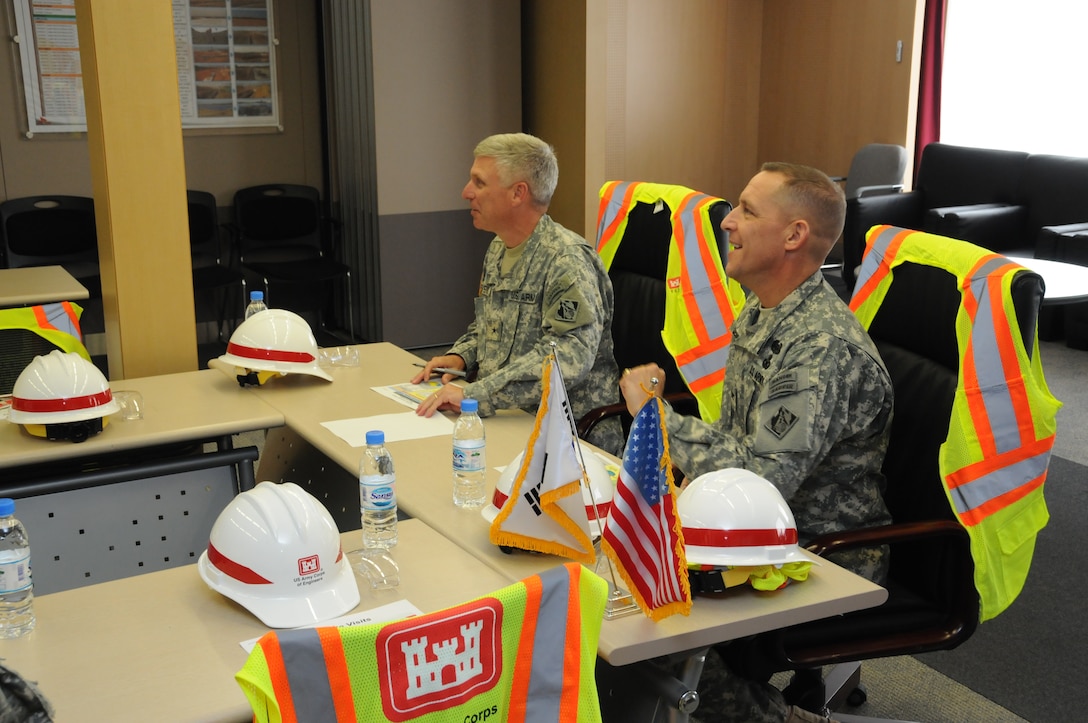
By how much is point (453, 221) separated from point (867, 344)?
4170 mm

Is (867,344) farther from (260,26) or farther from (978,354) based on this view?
(260,26)

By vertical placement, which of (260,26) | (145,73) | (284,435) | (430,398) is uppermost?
(260,26)

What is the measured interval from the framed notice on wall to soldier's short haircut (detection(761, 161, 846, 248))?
464cm

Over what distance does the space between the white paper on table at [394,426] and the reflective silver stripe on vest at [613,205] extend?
981mm

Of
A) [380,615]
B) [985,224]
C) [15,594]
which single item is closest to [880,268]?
[380,615]

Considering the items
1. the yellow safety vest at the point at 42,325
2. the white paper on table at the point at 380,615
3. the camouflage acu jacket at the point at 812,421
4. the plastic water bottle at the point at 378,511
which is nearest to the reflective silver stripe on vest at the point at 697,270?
the camouflage acu jacket at the point at 812,421

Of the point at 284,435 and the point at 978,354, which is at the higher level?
the point at 978,354

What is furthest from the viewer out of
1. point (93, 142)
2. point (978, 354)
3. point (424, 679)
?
point (93, 142)

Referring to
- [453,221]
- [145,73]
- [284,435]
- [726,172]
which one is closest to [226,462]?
[284,435]

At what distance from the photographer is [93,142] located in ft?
10.7

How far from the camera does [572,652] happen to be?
4.25 feet

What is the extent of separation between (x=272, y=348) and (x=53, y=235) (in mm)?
3409

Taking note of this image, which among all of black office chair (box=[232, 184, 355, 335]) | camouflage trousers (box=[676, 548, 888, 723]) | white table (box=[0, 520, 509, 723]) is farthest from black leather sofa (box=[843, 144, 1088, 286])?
white table (box=[0, 520, 509, 723])

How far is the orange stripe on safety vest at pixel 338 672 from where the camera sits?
1.15 meters
